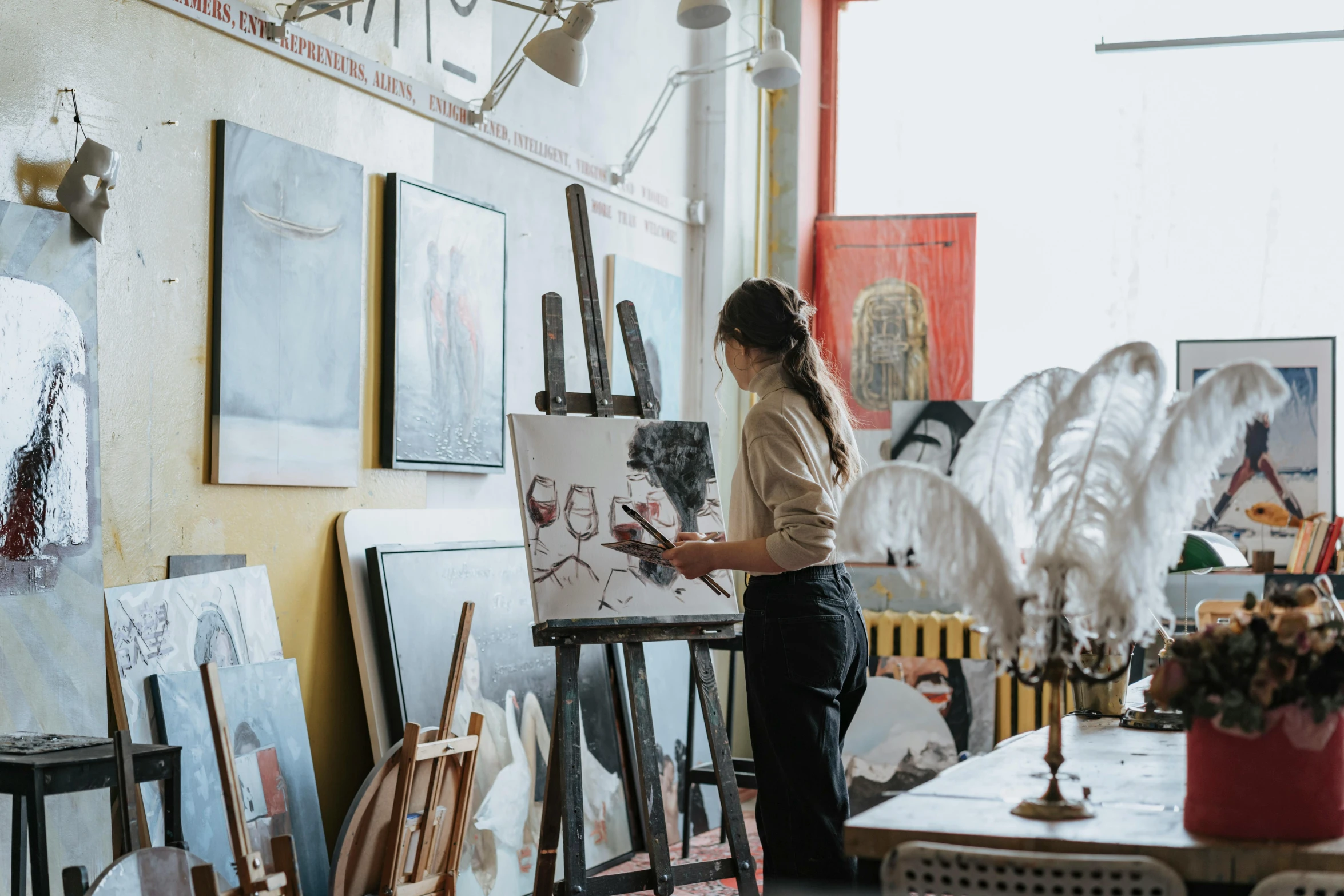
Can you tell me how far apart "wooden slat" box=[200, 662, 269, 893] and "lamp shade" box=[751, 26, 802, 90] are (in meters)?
3.03

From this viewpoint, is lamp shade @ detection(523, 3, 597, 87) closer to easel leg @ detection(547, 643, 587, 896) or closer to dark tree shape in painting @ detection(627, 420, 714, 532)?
dark tree shape in painting @ detection(627, 420, 714, 532)

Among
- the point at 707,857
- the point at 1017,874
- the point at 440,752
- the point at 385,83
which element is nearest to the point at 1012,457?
the point at 1017,874

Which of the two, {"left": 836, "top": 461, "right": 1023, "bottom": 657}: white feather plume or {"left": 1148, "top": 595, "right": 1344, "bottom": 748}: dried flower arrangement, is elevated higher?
{"left": 836, "top": 461, "right": 1023, "bottom": 657}: white feather plume

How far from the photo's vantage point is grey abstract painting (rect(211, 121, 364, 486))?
10.4ft

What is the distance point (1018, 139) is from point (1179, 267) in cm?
86

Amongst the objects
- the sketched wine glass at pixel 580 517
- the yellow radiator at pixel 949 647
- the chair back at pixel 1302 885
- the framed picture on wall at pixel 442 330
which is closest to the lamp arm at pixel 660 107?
the framed picture on wall at pixel 442 330

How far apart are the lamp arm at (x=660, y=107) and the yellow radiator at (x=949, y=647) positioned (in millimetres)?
1964

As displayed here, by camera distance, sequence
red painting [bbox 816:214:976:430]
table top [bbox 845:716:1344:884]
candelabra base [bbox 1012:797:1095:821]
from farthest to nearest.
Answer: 1. red painting [bbox 816:214:976:430]
2. candelabra base [bbox 1012:797:1095:821]
3. table top [bbox 845:716:1344:884]

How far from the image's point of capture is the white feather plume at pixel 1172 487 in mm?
1837

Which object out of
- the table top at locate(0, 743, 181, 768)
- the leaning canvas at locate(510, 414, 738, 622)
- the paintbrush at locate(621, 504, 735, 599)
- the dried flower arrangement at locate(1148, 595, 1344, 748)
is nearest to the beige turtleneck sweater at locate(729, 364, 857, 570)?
the paintbrush at locate(621, 504, 735, 599)

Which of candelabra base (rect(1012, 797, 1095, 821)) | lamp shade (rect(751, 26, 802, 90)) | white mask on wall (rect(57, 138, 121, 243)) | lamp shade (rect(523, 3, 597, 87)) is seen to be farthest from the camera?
lamp shade (rect(751, 26, 802, 90))

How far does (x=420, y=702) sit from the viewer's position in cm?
358

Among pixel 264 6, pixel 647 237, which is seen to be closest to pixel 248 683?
pixel 264 6

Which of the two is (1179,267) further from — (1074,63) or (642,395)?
(642,395)
